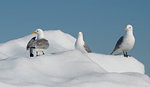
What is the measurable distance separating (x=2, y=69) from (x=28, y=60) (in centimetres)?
60

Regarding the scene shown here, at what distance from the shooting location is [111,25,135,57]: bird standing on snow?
14734mm

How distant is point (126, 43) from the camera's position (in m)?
14.7

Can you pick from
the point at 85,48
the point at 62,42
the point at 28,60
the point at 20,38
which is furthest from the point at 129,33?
the point at 28,60

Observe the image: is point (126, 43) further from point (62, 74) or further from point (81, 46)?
point (62, 74)

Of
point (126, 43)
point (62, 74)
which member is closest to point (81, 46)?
point (126, 43)

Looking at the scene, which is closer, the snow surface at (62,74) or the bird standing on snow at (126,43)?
the snow surface at (62,74)

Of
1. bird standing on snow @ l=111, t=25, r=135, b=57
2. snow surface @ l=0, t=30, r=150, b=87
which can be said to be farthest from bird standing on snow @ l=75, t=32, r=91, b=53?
snow surface @ l=0, t=30, r=150, b=87

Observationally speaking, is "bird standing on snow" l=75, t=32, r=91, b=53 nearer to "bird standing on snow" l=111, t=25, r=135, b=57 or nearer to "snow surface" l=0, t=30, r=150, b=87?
"bird standing on snow" l=111, t=25, r=135, b=57

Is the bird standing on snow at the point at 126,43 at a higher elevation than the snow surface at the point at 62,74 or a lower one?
higher

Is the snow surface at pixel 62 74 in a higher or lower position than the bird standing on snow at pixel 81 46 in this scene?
lower

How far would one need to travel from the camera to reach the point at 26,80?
584 centimetres

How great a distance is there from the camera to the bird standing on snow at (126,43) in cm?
1473

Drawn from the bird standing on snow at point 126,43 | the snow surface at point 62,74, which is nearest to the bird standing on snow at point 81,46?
the bird standing on snow at point 126,43

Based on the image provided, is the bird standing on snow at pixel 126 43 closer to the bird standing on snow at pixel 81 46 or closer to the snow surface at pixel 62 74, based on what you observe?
the bird standing on snow at pixel 81 46
